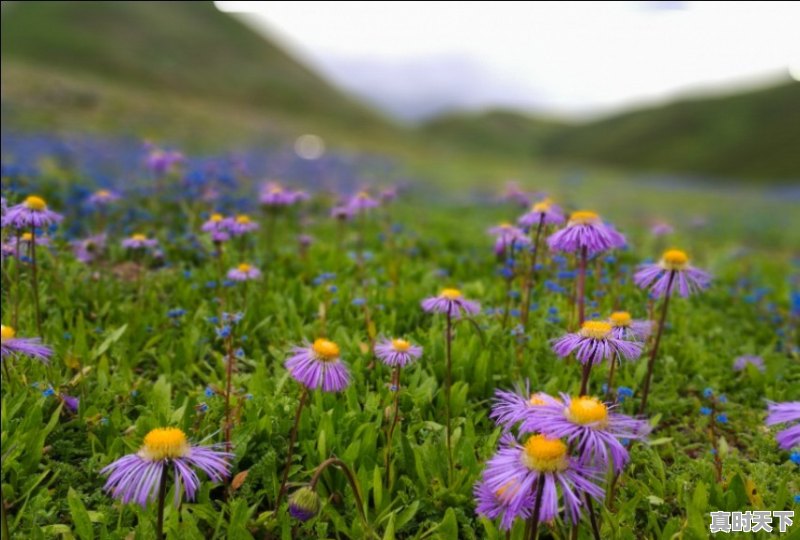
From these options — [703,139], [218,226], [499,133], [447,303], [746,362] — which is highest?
[499,133]

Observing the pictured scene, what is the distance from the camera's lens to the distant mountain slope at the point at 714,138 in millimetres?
85062

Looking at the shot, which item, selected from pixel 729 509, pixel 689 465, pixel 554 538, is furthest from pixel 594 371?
pixel 554 538

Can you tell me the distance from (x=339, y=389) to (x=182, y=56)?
234 ft

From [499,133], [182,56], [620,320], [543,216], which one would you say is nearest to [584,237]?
[620,320]

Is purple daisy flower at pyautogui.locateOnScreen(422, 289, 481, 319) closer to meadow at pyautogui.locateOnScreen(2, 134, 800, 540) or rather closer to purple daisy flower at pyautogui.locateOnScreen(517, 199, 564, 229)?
meadow at pyautogui.locateOnScreen(2, 134, 800, 540)

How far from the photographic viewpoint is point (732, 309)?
17.9 feet

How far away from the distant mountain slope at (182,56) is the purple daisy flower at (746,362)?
161ft

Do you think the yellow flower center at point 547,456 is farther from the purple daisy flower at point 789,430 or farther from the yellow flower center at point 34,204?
the yellow flower center at point 34,204

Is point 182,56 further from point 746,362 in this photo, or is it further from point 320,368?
point 320,368

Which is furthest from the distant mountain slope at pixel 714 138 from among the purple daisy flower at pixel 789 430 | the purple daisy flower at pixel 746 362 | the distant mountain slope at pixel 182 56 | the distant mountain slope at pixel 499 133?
the purple daisy flower at pixel 789 430

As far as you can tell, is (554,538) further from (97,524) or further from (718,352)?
(718,352)

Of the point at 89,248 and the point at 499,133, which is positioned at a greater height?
the point at 499,133

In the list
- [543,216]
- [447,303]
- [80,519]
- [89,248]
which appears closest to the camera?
[80,519]

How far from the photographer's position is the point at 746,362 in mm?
4164
